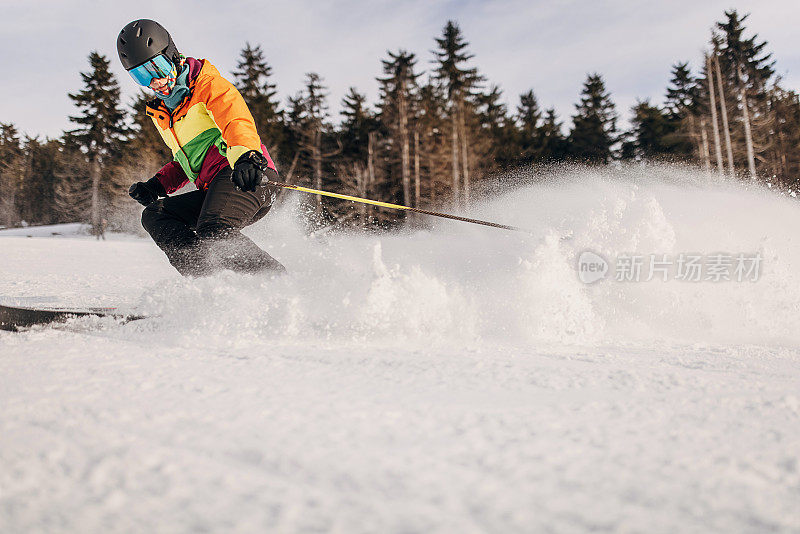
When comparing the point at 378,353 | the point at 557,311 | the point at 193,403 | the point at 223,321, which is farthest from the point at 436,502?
the point at 557,311

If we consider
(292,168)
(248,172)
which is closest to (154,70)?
(248,172)

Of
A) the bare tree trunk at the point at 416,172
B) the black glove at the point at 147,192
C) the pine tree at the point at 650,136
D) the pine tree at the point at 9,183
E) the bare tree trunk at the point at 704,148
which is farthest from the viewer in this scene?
the pine tree at the point at 9,183

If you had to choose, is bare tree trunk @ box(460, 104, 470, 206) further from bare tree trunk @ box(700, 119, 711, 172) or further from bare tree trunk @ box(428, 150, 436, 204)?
bare tree trunk @ box(700, 119, 711, 172)

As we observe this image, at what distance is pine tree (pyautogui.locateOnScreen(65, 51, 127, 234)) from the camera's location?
114 ft

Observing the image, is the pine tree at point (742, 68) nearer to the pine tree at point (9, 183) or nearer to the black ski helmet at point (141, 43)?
the black ski helmet at point (141, 43)

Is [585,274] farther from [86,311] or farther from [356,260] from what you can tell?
[86,311]

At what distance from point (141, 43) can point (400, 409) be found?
289 cm

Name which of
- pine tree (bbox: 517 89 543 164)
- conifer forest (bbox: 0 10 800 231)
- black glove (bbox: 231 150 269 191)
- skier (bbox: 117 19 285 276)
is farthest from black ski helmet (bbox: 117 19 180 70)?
pine tree (bbox: 517 89 543 164)

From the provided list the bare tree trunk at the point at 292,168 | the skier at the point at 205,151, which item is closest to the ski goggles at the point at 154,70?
the skier at the point at 205,151

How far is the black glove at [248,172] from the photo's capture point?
275cm

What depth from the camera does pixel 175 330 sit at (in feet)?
7.77

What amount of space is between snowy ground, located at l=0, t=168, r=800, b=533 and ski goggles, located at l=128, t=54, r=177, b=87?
1324 mm

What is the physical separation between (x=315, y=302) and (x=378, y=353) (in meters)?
0.72

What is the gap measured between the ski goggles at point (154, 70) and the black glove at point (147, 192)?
31.8 inches
